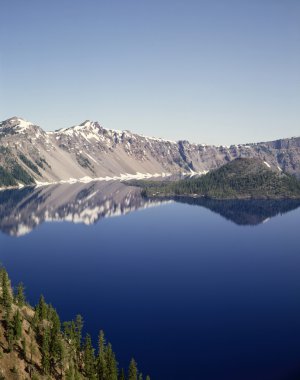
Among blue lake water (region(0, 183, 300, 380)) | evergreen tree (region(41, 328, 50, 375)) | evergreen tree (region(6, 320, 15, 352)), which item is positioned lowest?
blue lake water (region(0, 183, 300, 380))

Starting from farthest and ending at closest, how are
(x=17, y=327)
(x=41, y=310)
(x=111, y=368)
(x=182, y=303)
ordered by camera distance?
(x=182, y=303) → (x=41, y=310) → (x=111, y=368) → (x=17, y=327)

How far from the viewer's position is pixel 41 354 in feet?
262

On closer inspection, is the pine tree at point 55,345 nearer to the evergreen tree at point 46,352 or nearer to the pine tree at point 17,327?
the evergreen tree at point 46,352

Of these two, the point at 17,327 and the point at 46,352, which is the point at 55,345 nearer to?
the point at 46,352

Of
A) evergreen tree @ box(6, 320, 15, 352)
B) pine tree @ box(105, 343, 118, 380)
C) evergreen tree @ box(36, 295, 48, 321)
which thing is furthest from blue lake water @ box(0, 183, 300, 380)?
evergreen tree @ box(6, 320, 15, 352)

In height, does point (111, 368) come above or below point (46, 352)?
below

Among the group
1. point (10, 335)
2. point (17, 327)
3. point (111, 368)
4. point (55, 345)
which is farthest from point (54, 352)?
point (111, 368)

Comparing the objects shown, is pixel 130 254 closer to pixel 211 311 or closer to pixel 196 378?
pixel 211 311

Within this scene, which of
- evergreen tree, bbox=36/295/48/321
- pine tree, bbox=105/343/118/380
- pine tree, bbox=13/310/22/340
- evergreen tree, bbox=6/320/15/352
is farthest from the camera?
evergreen tree, bbox=36/295/48/321

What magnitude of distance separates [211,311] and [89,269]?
203 ft

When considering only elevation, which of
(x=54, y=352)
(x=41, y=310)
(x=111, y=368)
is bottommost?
(x=111, y=368)

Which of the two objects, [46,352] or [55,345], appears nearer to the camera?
[46,352]

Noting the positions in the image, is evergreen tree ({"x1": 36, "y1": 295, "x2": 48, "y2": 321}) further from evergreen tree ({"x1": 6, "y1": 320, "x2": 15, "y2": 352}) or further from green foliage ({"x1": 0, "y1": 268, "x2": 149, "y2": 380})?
evergreen tree ({"x1": 6, "y1": 320, "x2": 15, "y2": 352})

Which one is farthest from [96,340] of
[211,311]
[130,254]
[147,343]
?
[130,254]
